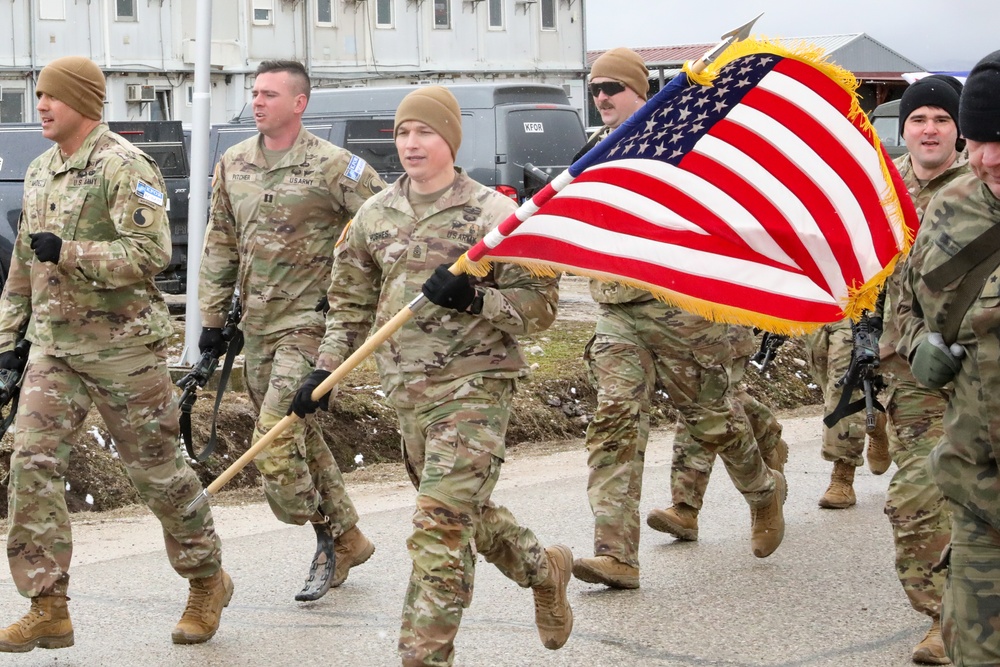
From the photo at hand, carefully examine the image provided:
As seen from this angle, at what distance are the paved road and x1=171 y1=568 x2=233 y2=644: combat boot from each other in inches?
2.1

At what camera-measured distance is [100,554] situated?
23.0ft

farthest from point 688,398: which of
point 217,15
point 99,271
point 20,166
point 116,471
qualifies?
point 217,15

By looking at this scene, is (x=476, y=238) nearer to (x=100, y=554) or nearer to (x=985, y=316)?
(x=985, y=316)

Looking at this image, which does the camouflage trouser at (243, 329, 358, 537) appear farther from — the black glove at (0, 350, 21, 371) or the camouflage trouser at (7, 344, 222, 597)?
the black glove at (0, 350, 21, 371)

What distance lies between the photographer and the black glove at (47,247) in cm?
518

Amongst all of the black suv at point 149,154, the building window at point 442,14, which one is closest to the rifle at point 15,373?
the black suv at point 149,154

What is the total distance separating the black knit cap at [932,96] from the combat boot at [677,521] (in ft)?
7.22

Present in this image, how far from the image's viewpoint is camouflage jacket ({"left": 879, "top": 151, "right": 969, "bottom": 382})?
543 centimetres

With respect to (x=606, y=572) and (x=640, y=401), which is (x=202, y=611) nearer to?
(x=606, y=572)

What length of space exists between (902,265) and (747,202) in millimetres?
585

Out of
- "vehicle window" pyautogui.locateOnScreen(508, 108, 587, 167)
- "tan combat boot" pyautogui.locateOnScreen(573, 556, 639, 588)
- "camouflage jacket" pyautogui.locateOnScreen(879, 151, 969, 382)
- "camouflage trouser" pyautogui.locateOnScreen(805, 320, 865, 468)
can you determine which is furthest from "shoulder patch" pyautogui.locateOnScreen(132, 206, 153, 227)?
"vehicle window" pyautogui.locateOnScreen(508, 108, 587, 167)

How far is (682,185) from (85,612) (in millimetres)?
2960

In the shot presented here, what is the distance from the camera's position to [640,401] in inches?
253

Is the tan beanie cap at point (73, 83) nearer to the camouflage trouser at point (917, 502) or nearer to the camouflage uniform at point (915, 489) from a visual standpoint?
the camouflage uniform at point (915, 489)
